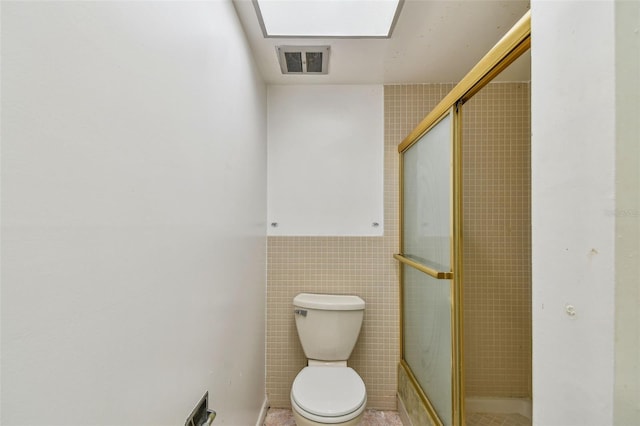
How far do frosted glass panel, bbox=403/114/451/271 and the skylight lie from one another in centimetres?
56

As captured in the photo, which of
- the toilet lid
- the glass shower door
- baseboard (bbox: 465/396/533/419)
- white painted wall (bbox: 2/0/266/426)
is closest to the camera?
white painted wall (bbox: 2/0/266/426)

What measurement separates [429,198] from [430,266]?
34 centimetres

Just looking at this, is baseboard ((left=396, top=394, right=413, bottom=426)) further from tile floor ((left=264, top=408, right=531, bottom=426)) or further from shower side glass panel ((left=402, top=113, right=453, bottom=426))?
shower side glass panel ((left=402, top=113, right=453, bottom=426))

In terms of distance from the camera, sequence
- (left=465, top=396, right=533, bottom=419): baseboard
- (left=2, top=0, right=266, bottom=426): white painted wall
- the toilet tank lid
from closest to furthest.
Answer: (left=2, top=0, right=266, bottom=426): white painted wall
the toilet tank lid
(left=465, top=396, right=533, bottom=419): baseboard

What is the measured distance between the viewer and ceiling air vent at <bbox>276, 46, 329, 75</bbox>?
4.94 ft

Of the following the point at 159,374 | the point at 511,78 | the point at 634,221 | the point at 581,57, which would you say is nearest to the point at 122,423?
the point at 159,374

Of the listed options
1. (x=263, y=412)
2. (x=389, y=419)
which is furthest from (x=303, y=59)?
(x=389, y=419)

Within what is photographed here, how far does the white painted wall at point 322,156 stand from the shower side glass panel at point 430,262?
274mm

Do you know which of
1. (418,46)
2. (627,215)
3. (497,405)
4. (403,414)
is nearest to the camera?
(627,215)

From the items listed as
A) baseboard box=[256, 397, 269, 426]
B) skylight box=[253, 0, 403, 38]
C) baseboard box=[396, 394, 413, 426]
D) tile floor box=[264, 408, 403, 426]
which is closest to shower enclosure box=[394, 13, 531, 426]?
baseboard box=[396, 394, 413, 426]

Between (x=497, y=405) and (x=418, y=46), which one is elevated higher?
(x=418, y=46)

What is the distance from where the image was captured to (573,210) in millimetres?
563

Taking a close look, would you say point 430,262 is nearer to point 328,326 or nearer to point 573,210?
Answer: point 328,326

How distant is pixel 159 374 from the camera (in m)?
0.66
